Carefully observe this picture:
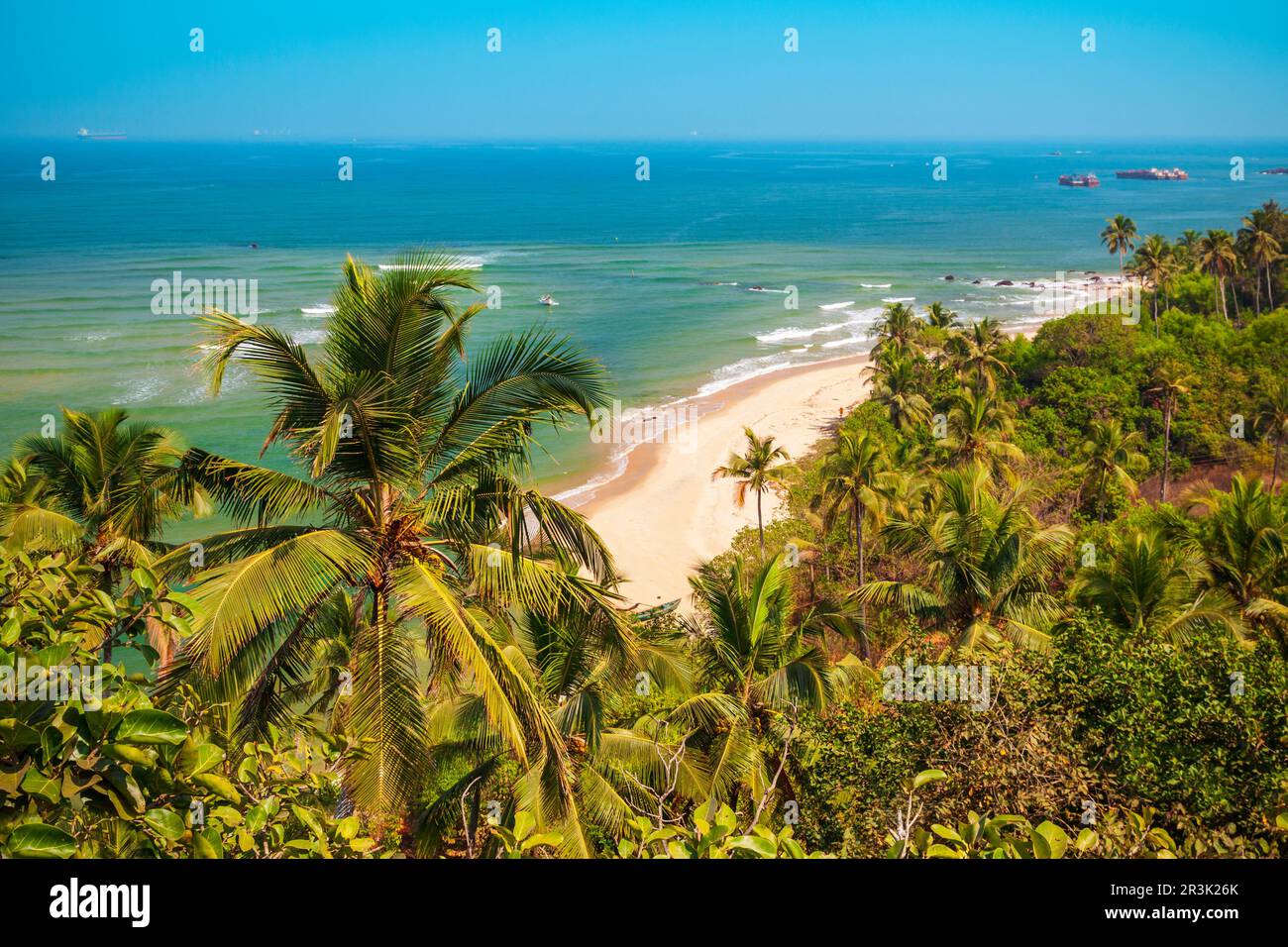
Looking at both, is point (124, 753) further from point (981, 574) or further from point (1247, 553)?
point (1247, 553)

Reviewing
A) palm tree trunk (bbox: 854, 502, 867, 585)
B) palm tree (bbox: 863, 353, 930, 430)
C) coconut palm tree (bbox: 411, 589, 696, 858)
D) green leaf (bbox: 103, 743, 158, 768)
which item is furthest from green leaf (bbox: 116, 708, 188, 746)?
palm tree (bbox: 863, 353, 930, 430)

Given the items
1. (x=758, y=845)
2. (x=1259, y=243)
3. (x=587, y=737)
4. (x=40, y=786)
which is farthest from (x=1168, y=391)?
(x=40, y=786)

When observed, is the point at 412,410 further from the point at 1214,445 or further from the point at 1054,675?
the point at 1214,445

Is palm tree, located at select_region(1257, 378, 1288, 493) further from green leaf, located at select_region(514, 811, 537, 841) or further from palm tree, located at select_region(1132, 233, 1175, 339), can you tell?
green leaf, located at select_region(514, 811, 537, 841)

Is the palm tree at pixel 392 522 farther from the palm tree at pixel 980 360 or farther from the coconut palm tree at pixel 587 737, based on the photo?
the palm tree at pixel 980 360

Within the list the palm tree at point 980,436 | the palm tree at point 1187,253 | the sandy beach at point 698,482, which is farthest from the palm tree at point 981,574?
the palm tree at point 1187,253
